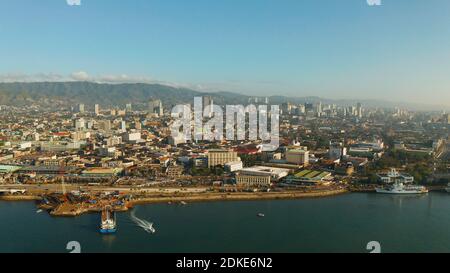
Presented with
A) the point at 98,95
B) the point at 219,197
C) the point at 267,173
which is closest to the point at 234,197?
the point at 219,197

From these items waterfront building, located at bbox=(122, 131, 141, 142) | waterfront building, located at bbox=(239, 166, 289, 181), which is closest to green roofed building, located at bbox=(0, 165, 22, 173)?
waterfront building, located at bbox=(122, 131, 141, 142)

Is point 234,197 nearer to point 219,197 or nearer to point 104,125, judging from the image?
point 219,197

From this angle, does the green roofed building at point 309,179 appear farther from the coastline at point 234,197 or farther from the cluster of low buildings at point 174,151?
the coastline at point 234,197

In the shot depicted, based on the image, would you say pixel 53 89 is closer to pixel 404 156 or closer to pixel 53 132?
pixel 53 132

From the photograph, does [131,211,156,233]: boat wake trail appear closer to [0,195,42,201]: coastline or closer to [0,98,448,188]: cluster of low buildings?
[0,195,42,201]: coastline
